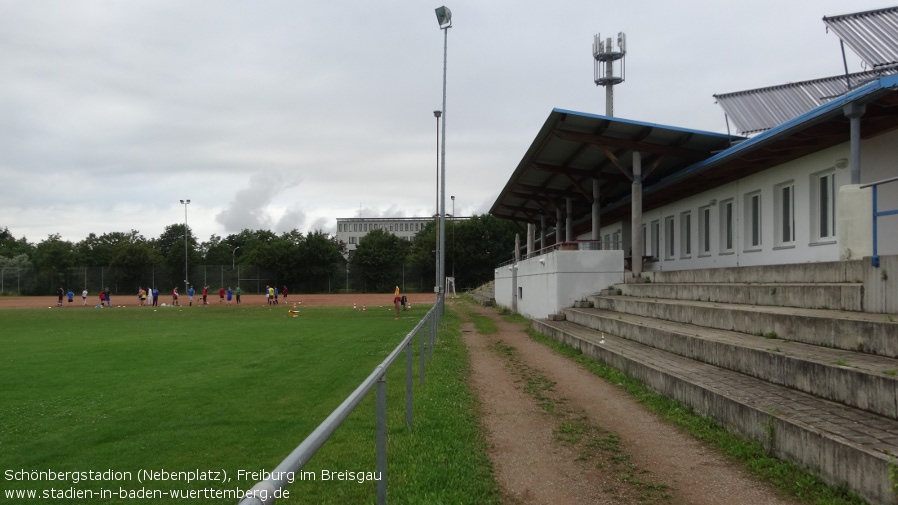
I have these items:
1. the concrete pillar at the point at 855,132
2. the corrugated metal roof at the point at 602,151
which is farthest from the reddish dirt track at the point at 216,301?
the concrete pillar at the point at 855,132

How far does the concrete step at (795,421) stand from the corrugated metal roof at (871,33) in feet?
21.0

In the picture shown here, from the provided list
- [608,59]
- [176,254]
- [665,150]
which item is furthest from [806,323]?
[176,254]

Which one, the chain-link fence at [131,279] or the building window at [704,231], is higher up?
the building window at [704,231]

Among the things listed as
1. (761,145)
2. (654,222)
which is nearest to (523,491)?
(761,145)

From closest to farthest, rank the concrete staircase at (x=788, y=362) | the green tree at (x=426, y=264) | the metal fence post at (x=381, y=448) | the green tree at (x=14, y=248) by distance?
the metal fence post at (x=381, y=448) < the concrete staircase at (x=788, y=362) < the green tree at (x=426, y=264) < the green tree at (x=14, y=248)

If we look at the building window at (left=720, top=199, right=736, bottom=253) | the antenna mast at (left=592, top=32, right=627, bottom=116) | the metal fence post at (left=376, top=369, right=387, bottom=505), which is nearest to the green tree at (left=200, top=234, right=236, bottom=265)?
the antenna mast at (left=592, top=32, right=627, bottom=116)

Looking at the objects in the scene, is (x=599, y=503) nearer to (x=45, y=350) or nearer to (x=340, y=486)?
(x=340, y=486)

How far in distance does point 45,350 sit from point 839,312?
18407mm

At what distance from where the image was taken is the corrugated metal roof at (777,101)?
1677 cm

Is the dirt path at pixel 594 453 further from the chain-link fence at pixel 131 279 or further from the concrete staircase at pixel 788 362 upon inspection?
the chain-link fence at pixel 131 279

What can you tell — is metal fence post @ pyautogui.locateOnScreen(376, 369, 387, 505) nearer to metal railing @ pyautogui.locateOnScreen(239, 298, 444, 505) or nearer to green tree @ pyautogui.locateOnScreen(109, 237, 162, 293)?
metal railing @ pyautogui.locateOnScreen(239, 298, 444, 505)

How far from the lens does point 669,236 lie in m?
23.1

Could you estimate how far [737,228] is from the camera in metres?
17.3

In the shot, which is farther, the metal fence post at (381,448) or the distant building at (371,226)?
the distant building at (371,226)
